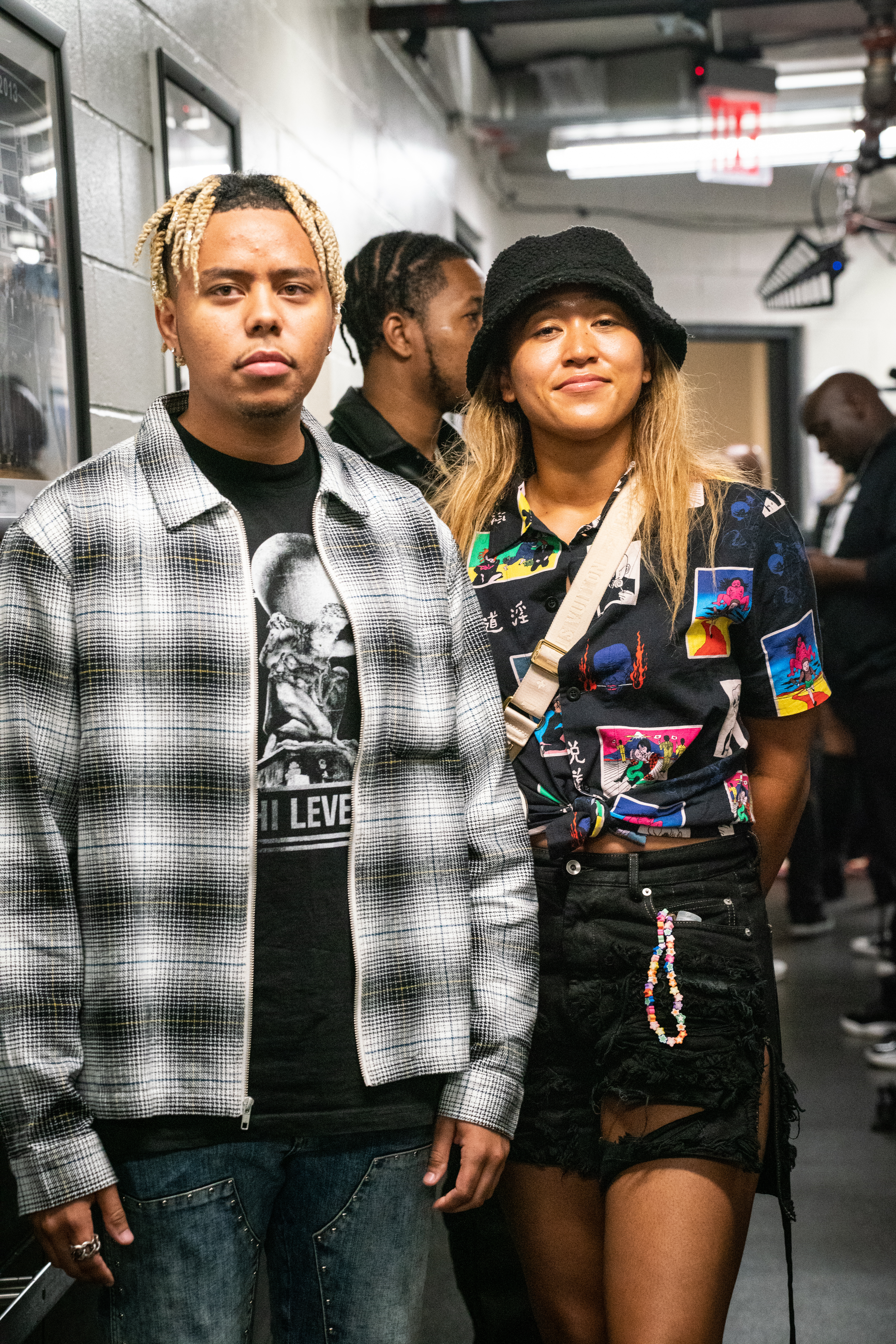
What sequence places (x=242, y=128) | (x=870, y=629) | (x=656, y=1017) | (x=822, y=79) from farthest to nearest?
(x=822, y=79), (x=870, y=629), (x=242, y=128), (x=656, y=1017)

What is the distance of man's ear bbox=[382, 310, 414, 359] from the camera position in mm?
2352

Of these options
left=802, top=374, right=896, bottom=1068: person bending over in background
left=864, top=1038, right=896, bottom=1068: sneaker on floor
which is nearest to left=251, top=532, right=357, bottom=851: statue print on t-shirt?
left=802, top=374, right=896, bottom=1068: person bending over in background

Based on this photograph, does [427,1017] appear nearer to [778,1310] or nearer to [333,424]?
[333,424]

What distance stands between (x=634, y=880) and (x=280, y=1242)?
0.53 m

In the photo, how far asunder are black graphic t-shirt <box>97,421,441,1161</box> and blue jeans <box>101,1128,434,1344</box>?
3 centimetres

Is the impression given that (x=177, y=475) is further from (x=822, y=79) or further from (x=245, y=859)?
(x=822, y=79)

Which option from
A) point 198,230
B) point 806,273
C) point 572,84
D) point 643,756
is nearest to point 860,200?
point 806,273

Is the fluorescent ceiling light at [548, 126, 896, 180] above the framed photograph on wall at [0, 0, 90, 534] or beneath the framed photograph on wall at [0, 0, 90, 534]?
above

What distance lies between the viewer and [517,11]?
3768 millimetres

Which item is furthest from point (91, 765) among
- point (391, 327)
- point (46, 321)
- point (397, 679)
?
point (391, 327)

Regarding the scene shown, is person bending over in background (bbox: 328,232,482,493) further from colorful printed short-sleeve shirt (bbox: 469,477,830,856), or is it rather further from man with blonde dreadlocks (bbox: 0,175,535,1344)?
man with blonde dreadlocks (bbox: 0,175,535,1344)

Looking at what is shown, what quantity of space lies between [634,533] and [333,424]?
2.95 ft

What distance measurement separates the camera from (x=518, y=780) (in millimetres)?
1493

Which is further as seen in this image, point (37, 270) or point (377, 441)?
point (377, 441)
